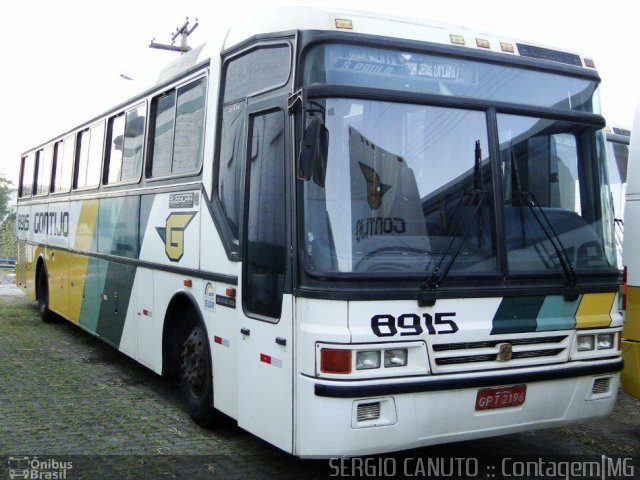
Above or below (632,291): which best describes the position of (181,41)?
above

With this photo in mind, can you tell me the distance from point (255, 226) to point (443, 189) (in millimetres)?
1340

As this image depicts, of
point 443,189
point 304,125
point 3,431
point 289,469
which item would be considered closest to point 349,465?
point 289,469

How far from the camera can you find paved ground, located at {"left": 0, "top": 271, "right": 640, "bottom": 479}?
18.3 feet

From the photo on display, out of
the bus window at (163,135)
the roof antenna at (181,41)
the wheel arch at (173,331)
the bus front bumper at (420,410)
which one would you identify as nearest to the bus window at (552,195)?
the bus front bumper at (420,410)

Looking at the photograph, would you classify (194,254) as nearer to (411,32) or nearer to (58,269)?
(411,32)

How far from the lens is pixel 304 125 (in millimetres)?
4668

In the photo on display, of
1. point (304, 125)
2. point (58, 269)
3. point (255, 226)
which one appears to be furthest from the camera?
point (58, 269)

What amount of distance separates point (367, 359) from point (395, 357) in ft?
0.65

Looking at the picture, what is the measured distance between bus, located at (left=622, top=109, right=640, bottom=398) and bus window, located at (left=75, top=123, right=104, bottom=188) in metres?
6.35

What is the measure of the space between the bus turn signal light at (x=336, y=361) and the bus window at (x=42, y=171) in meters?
9.56

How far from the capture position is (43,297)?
1321 cm

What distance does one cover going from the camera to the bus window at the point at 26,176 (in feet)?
47.5

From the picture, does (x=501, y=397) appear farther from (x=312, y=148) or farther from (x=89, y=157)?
(x=89, y=157)

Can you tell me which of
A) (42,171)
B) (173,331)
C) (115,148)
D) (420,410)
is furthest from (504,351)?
(42,171)
